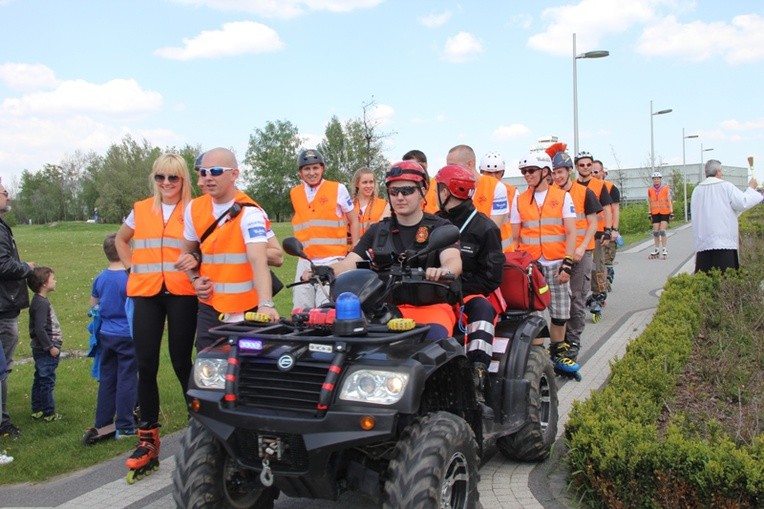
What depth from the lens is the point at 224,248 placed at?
5254mm

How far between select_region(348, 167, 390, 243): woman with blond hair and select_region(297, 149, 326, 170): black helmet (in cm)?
116

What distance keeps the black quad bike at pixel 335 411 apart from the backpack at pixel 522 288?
1.70 meters

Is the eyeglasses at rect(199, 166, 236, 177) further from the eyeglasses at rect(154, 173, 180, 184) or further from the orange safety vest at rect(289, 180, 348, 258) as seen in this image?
the orange safety vest at rect(289, 180, 348, 258)

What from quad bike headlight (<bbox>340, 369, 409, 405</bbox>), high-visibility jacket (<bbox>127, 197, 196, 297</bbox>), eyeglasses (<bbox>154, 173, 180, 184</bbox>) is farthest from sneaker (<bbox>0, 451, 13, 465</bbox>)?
quad bike headlight (<bbox>340, 369, 409, 405</bbox>)

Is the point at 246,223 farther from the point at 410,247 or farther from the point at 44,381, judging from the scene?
the point at 44,381

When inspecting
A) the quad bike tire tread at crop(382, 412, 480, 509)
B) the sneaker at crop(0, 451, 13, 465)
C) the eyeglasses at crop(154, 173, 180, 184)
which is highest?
the eyeglasses at crop(154, 173, 180, 184)

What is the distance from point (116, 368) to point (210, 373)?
3189mm

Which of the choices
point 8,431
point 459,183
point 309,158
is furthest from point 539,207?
point 8,431

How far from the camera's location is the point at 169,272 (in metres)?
5.50

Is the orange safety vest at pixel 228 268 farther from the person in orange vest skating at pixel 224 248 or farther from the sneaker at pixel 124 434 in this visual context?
the sneaker at pixel 124 434

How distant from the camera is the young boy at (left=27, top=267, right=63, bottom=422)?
7.11 m

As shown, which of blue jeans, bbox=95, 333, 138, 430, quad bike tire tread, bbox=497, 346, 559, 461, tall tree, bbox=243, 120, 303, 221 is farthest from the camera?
tall tree, bbox=243, 120, 303, 221

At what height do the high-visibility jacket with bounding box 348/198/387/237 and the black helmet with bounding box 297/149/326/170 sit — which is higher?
the black helmet with bounding box 297/149/326/170

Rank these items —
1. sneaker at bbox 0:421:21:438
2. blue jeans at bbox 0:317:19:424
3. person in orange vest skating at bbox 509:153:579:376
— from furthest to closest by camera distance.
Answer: person in orange vest skating at bbox 509:153:579:376, blue jeans at bbox 0:317:19:424, sneaker at bbox 0:421:21:438
